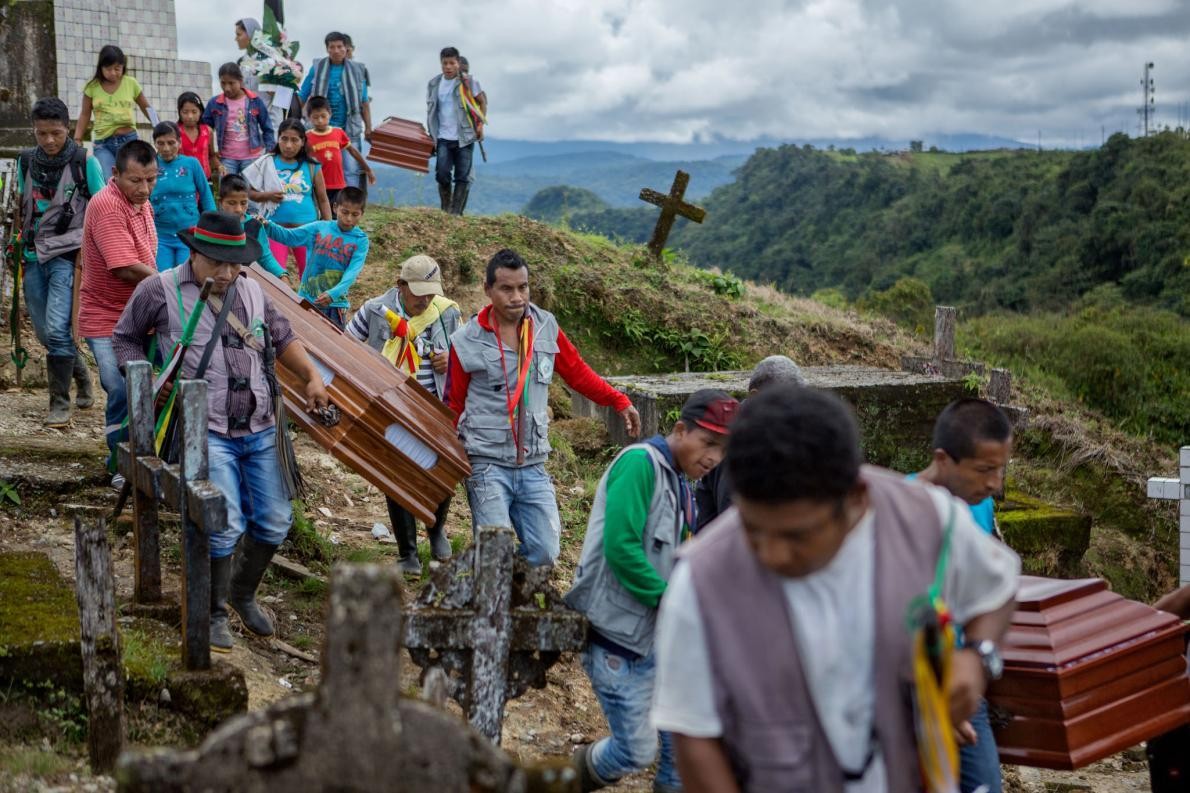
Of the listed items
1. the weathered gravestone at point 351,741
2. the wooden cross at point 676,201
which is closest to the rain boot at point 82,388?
the wooden cross at point 676,201

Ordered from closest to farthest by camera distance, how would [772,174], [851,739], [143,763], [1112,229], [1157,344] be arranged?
[143,763]
[851,739]
[1157,344]
[1112,229]
[772,174]

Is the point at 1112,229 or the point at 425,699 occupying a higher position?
the point at 1112,229

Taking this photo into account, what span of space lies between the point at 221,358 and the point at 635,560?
2.09 m

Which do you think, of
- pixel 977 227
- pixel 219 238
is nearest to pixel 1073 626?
pixel 219 238

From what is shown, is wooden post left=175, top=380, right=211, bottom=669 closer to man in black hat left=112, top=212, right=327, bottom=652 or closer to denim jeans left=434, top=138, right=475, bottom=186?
man in black hat left=112, top=212, right=327, bottom=652

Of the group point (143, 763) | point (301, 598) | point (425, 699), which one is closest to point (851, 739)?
point (143, 763)

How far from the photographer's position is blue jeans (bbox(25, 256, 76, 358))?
7547 millimetres

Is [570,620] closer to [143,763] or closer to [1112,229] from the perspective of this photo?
[143,763]

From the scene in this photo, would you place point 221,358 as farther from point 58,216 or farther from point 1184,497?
point 1184,497

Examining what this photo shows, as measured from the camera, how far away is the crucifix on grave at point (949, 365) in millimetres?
11086

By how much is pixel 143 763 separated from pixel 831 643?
45.7 inches

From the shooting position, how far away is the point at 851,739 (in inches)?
86.5

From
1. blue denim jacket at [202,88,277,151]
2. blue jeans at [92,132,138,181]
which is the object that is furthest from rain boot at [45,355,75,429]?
blue denim jacket at [202,88,277,151]

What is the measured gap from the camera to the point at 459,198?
14.2 m
